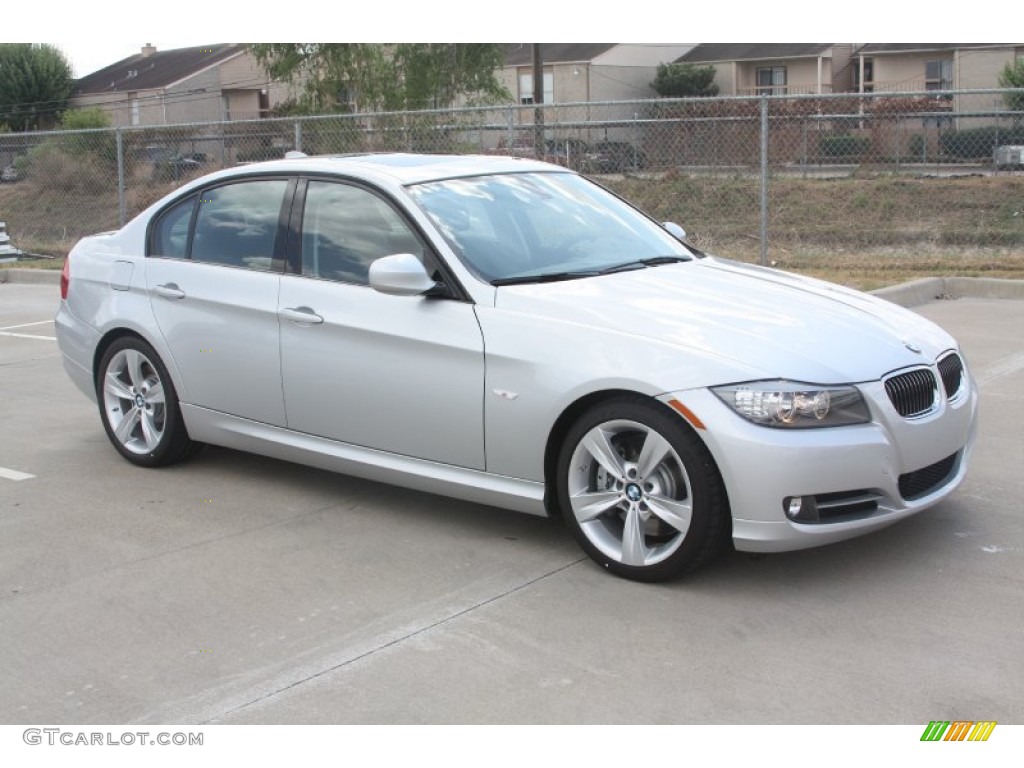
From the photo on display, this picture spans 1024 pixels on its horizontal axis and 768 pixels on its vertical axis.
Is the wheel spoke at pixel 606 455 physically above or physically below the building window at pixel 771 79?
below

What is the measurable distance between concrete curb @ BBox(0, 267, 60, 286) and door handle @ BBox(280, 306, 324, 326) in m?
11.2

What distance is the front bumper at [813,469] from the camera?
4.35m

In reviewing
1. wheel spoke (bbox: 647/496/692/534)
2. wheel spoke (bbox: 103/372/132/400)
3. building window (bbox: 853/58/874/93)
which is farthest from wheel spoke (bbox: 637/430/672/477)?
building window (bbox: 853/58/874/93)

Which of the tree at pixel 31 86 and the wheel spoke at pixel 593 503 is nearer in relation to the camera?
the wheel spoke at pixel 593 503

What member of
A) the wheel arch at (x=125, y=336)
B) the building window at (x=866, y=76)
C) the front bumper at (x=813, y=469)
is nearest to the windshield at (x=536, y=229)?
the front bumper at (x=813, y=469)

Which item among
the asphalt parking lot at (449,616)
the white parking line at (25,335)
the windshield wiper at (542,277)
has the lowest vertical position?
the asphalt parking lot at (449,616)

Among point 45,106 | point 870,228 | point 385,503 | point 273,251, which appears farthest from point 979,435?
point 45,106

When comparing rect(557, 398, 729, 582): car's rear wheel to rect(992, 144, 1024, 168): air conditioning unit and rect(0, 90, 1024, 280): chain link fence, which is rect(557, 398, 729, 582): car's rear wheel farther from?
rect(992, 144, 1024, 168): air conditioning unit

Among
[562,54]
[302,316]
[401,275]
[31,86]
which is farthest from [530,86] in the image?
[401,275]

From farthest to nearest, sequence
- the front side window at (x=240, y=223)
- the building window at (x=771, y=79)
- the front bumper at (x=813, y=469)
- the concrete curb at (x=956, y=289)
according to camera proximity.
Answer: the building window at (x=771, y=79) → the concrete curb at (x=956, y=289) → the front side window at (x=240, y=223) → the front bumper at (x=813, y=469)

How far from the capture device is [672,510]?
457 cm

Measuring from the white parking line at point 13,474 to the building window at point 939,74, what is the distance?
4279 centimetres

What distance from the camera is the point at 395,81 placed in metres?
29.8

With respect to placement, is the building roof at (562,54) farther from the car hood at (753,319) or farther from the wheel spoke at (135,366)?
the car hood at (753,319)
